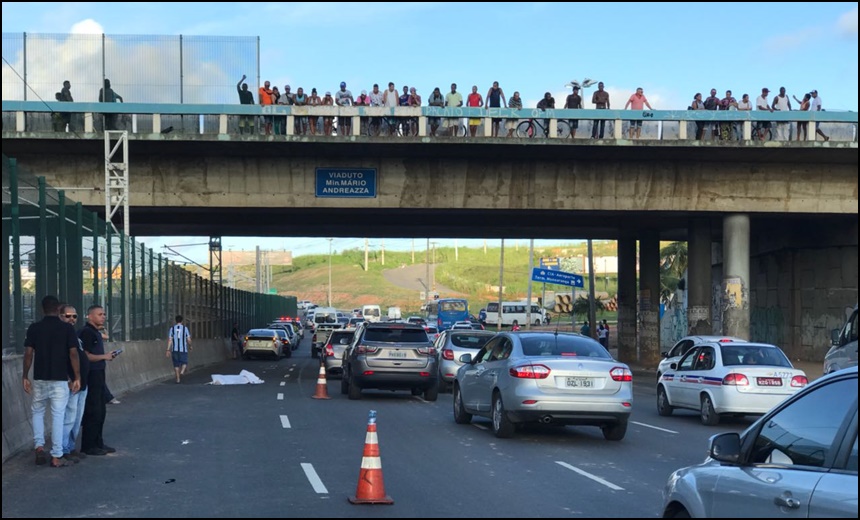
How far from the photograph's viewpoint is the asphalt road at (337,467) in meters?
10.2

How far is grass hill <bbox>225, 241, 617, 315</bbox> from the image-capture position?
13875cm

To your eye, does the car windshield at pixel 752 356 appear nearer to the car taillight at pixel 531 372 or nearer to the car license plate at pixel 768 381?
the car license plate at pixel 768 381

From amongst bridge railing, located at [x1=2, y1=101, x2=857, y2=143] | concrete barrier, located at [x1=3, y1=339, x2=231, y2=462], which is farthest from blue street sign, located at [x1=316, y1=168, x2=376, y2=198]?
concrete barrier, located at [x1=3, y1=339, x2=231, y2=462]

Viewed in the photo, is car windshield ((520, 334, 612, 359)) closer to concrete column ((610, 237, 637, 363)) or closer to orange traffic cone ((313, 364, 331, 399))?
→ orange traffic cone ((313, 364, 331, 399))

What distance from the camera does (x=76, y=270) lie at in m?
22.3

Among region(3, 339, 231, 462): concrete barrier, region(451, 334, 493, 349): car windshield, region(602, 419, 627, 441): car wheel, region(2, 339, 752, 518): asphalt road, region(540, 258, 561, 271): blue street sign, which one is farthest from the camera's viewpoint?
region(540, 258, 561, 271): blue street sign

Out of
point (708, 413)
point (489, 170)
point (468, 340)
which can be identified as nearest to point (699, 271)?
point (489, 170)

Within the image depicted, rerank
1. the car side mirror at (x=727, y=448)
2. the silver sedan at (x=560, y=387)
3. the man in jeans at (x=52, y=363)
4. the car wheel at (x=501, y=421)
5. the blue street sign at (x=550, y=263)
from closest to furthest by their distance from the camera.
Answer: the car side mirror at (x=727, y=448)
the man in jeans at (x=52, y=363)
the silver sedan at (x=560, y=387)
the car wheel at (x=501, y=421)
the blue street sign at (x=550, y=263)

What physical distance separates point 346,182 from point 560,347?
59.5 ft

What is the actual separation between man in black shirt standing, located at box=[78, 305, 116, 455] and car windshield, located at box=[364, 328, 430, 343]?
403 inches

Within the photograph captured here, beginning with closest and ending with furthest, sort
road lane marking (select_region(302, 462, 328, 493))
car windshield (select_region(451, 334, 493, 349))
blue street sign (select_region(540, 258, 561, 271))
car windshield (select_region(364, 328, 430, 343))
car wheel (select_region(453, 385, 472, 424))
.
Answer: road lane marking (select_region(302, 462, 328, 493)), car wheel (select_region(453, 385, 472, 424)), car windshield (select_region(364, 328, 430, 343)), car windshield (select_region(451, 334, 493, 349)), blue street sign (select_region(540, 258, 561, 271))

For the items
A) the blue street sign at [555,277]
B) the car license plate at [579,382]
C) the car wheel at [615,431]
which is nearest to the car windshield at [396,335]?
the car wheel at [615,431]

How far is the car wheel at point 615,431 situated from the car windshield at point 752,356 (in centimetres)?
390

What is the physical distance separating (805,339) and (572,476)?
31.4 m
